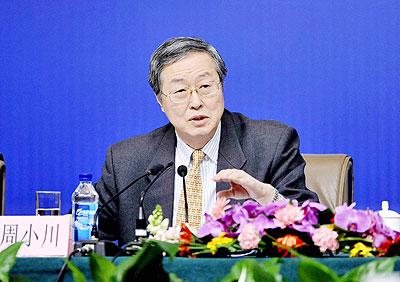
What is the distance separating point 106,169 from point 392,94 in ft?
4.58

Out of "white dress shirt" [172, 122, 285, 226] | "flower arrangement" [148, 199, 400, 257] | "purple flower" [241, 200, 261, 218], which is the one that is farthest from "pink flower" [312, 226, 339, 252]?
"white dress shirt" [172, 122, 285, 226]

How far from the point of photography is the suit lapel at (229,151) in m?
2.35

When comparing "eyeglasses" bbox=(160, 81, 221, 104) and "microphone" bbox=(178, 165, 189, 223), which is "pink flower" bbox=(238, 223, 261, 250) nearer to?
"microphone" bbox=(178, 165, 189, 223)

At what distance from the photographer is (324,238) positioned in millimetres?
1292

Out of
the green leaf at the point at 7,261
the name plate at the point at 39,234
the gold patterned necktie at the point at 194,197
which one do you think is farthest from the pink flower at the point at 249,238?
the gold patterned necktie at the point at 194,197

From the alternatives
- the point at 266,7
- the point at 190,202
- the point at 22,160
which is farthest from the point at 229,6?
the point at 190,202

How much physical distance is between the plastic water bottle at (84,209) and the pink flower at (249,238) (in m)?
0.70

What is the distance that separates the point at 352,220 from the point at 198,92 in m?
1.10

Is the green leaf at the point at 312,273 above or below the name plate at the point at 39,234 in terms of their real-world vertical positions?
below

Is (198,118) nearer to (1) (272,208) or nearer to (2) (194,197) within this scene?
(2) (194,197)

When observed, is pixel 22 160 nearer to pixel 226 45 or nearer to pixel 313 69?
pixel 226 45

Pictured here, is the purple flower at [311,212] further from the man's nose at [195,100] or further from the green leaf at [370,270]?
the man's nose at [195,100]

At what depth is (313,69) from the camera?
3.35m

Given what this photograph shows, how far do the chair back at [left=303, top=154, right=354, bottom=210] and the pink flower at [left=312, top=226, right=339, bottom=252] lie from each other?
43.1 inches
